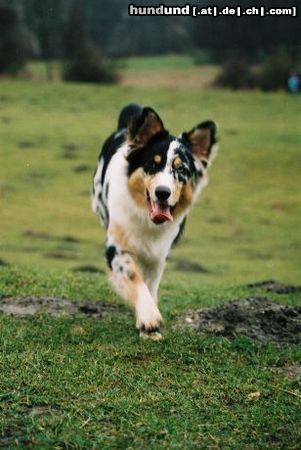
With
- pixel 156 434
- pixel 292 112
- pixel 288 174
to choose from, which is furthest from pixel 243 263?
pixel 292 112

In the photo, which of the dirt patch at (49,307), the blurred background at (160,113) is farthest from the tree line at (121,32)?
the dirt patch at (49,307)

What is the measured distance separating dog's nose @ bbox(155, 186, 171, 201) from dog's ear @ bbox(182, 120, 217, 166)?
87cm

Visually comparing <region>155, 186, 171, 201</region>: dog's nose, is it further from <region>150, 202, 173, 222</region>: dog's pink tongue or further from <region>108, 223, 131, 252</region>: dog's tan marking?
<region>108, 223, 131, 252</region>: dog's tan marking

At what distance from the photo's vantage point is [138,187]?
26.6ft

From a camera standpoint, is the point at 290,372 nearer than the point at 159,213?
Yes

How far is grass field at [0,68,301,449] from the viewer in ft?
18.0

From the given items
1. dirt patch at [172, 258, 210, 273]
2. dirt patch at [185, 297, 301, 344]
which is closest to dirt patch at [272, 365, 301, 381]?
dirt patch at [185, 297, 301, 344]

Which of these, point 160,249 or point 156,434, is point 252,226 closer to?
point 160,249

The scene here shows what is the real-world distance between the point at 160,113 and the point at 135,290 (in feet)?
114

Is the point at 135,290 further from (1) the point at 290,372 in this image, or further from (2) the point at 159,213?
(1) the point at 290,372

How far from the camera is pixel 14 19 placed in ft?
179

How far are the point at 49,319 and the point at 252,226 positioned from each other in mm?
18558

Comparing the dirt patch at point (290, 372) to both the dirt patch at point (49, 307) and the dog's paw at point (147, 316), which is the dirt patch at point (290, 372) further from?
the dirt patch at point (49, 307)

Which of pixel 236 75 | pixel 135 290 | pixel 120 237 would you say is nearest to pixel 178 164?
pixel 120 237
